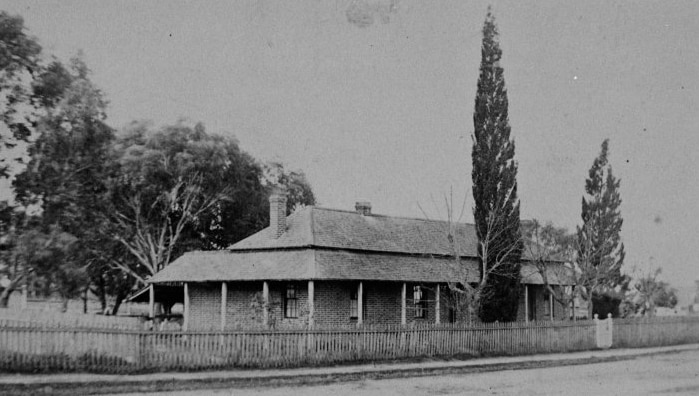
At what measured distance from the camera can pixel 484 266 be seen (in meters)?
26.8

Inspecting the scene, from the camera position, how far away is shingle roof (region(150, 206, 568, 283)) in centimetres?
2816

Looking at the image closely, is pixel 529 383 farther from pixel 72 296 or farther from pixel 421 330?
pixel 72 296

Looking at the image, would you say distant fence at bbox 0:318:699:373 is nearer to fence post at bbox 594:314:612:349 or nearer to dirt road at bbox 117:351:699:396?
dirt road at bbox 117:351:699:396

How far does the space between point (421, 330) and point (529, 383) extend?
581 centimetres

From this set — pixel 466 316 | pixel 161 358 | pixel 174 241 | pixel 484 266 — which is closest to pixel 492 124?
pixel 484 266

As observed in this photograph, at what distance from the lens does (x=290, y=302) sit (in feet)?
96.1

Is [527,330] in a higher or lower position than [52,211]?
lower

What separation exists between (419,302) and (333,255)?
19.0 ft

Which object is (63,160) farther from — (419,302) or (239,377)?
(419,302)

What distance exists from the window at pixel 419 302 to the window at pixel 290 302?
20.6ft

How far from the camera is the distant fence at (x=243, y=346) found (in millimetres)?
18219

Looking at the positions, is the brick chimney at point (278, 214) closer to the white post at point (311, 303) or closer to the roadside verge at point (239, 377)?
the white post at point (311, 303)

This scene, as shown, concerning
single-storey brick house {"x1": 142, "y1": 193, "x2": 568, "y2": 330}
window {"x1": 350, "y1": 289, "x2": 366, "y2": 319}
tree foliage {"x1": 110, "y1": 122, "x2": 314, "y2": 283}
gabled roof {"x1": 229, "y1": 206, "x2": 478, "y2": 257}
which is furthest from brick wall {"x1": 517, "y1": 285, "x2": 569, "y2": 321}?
tree foliage {"x1": 110, "y1": 122, "x2": 314, "y2": 283}

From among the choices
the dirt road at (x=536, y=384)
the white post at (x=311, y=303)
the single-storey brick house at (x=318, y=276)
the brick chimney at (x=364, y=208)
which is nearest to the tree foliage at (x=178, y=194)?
the single-storey brick house at (x=318, y=276)
